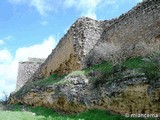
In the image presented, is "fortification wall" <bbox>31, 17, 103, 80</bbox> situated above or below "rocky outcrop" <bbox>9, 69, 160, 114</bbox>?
above

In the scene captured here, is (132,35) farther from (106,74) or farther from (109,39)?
(106,74)

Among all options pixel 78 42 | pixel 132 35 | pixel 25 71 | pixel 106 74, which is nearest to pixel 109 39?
pixel 78 42

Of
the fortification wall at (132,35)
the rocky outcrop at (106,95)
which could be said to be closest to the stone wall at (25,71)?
the rocky outcrop at (106,95)

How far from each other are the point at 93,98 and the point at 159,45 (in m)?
3.41

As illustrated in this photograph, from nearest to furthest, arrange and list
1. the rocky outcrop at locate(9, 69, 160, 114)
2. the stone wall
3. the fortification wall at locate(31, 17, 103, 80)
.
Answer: the rocky outcrop at locate(9, 69, 160, 114) → the fortification wall at locate(31, 17, 103, 80) → the stone wall

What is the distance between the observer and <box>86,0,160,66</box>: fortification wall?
14234mm

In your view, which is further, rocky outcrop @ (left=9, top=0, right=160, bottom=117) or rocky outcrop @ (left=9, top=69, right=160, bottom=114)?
rocky outcrop @ (left=9, top=0, right=160, bottom=117)

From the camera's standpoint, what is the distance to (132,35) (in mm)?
15789

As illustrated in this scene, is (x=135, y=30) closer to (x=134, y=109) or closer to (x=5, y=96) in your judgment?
(x=134, y=109)

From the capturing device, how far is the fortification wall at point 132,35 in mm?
14234

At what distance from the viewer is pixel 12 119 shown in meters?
10.5

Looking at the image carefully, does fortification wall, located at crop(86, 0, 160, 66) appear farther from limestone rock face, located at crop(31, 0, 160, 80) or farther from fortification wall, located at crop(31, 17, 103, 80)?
fortification wall, located at crop(31, 17, 103, 80)

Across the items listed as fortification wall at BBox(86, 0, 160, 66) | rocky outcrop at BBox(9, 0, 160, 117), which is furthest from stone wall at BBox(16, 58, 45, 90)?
fortification wall at BBox(86, 0, 160, 66)

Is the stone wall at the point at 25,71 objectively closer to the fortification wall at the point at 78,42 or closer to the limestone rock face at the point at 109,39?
the limestone rock face at the point at 109,39
